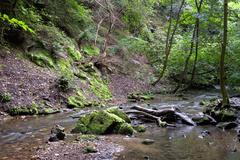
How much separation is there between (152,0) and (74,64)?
11384mm

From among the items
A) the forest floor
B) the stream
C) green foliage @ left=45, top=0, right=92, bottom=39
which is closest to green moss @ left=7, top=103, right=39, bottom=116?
the forest floor

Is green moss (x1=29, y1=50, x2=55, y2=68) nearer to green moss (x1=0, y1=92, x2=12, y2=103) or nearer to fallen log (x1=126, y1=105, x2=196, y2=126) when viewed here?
green moss (x1=0, y1=92, x2=12, y2=103)

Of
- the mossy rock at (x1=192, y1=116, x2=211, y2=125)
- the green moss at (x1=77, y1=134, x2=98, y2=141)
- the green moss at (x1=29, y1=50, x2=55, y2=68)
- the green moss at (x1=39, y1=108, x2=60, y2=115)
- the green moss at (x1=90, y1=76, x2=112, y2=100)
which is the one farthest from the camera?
the green moss at (x1=90, y1=76, x2=112, y2=100)

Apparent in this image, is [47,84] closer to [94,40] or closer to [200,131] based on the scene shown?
[200,131]

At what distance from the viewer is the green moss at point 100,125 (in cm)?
1008

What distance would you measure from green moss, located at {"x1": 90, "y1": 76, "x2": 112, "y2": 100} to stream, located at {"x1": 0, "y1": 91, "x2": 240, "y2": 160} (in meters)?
6.10

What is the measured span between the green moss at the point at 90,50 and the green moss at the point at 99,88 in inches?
119

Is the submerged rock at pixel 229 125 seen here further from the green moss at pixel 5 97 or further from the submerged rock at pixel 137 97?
the submerged rock at pixel 137 97

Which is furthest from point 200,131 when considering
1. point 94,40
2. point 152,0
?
point 152,0

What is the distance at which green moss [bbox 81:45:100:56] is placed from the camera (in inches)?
899

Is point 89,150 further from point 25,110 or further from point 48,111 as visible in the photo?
point 48,111

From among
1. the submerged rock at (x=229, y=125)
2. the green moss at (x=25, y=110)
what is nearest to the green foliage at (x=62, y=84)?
the green moss at (x=25, y=110)

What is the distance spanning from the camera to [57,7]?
2206 cm

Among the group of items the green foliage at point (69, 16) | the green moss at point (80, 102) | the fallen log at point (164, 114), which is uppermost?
the green foliage at point (69, 16)
